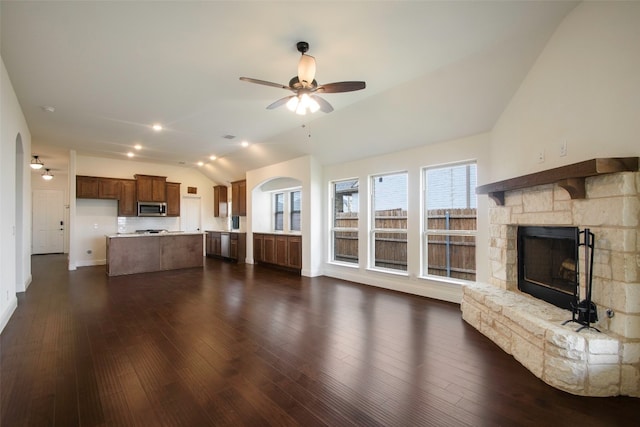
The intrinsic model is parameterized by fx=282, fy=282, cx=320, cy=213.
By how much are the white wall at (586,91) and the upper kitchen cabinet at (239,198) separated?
7350 mm

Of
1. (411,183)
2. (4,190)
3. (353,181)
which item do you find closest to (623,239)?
(411,183)

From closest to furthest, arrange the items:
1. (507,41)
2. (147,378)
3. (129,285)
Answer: (147,378) < (507,41) < (129,285)

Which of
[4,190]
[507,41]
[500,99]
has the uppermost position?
[507,41]

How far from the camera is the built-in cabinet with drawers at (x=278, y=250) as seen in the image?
6.85 m

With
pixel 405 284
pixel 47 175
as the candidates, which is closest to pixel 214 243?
pixel 47 175

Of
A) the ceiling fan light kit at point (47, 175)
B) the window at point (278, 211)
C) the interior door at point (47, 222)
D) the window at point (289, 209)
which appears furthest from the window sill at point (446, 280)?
the interior door at point (47, 222)

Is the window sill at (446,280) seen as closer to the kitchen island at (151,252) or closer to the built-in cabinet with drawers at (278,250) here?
the built-in cabinet with drawers at (278,250)

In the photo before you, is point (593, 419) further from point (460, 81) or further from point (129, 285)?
point (129, 285)

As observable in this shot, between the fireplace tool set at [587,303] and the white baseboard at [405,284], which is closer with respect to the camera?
the fireplace tool set at [587,303]

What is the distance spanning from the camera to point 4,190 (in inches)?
133

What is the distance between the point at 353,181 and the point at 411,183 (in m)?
1.49

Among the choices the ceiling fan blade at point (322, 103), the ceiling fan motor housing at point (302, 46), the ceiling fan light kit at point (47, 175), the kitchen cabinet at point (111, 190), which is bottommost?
the kitchen cabinet at point (111, 190)

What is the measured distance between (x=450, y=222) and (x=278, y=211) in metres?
5.33

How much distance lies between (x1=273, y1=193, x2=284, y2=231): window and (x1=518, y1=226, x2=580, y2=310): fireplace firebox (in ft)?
20.8
